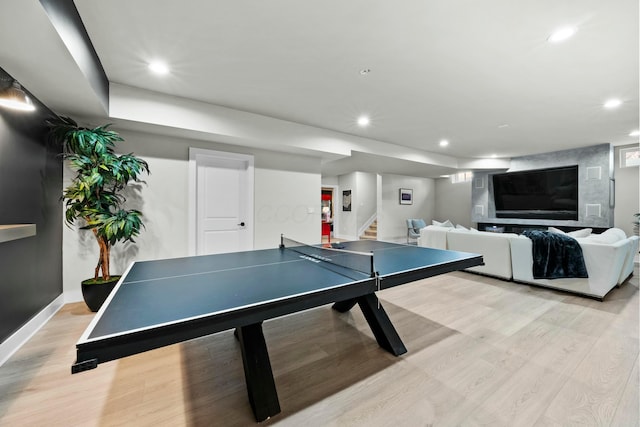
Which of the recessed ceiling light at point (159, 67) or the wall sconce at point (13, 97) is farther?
the recessed ceiling light at point (159, 67)

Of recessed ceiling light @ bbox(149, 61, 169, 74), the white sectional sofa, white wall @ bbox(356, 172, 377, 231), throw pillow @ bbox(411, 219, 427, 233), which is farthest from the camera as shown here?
white wall @ bbox(356, 172, 377, 231)

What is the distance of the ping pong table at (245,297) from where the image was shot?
35.5 inches

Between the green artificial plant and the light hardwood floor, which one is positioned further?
the green artificial plant

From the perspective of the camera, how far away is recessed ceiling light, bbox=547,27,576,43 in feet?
6.55

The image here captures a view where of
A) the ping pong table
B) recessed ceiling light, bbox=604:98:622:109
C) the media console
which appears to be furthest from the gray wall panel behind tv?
the ping pong table

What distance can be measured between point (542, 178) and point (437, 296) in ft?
18.5

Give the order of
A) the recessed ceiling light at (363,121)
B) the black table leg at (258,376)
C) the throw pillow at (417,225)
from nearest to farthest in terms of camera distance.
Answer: the black table leg at (258,376) → the recessed ceiling light at (363,121) → the throw pillow at (417,225)

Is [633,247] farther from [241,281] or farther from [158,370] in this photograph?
[158,370]

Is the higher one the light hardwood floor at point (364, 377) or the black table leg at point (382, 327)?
the black table leg at point (382, 327)

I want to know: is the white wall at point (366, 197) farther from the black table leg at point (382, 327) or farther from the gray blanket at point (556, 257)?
the black table leg at point (382, 327)

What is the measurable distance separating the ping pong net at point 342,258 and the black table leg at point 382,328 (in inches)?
16.1

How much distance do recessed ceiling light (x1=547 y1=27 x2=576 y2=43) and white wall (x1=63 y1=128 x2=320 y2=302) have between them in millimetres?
3457

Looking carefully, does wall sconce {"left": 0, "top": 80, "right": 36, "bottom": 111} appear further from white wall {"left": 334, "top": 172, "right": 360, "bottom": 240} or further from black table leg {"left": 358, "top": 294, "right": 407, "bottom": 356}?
white wall {"left": 334, "top": 172, "right": 360, "bottom": 240}

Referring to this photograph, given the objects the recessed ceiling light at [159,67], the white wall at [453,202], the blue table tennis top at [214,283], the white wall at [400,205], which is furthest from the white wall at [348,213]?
the recessed ceiling light at [159,67]
